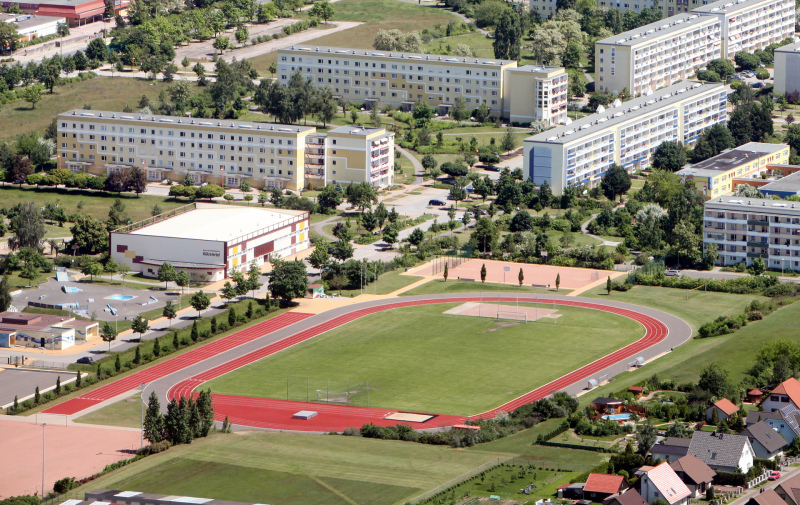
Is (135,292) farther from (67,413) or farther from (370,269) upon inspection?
(67,413)

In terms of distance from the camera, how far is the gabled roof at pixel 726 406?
10144cm

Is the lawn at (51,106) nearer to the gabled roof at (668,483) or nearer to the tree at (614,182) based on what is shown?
the tree at (614,182)

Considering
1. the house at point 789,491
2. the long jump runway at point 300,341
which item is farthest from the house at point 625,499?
the long jump runway at point 300,341

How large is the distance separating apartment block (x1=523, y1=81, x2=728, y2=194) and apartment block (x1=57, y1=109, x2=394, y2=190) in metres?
18.0

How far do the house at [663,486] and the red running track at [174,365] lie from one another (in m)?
42.1

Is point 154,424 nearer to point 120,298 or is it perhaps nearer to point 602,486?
point 602,486

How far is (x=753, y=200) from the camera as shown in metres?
145

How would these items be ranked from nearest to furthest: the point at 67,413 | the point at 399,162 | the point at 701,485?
the point at 701,485
the point at 67,413
the point at 399,162

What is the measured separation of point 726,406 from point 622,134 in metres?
78.5

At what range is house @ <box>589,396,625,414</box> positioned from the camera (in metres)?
105

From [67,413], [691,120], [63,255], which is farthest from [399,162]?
[67,413]

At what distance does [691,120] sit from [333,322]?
7459cm

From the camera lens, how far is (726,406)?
102 m

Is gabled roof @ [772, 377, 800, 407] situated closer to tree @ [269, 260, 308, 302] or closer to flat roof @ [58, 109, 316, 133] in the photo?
tree @ [269, 260, 308, 302]
